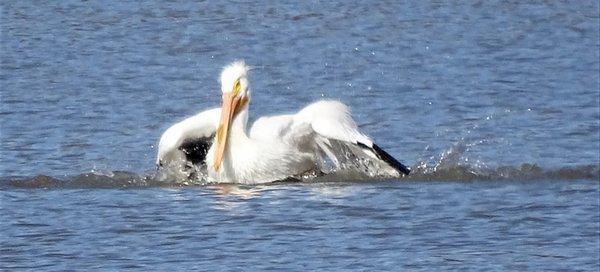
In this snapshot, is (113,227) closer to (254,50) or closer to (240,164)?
(240,164)

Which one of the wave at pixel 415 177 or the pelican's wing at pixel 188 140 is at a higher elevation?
the pelican's wing at pixel 188 140

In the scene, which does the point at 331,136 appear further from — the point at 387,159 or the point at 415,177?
the point at 415,177

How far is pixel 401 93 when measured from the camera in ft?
42.8

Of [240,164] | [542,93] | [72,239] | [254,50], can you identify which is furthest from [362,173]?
[254,50]

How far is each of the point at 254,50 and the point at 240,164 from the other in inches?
218

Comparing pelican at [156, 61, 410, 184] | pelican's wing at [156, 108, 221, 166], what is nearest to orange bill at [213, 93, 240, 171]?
pelican at [156, 61, 410, 184]

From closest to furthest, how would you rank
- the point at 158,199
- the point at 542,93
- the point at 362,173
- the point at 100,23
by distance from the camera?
the point at 158,199 → the point at 362,173 → the point at 542,93 → the point at 100,23

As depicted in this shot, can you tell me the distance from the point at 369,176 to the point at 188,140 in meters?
1.11

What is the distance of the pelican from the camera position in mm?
10094

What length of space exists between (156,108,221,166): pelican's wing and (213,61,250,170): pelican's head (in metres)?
0.18

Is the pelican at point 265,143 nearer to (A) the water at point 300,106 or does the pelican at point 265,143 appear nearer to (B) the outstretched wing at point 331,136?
(B) the outstretched wing at point 331,136

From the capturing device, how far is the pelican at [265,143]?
10.1 m

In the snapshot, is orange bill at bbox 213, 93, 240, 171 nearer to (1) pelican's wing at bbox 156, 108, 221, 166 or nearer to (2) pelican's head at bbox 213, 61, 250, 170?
(2) pelican's head at bbox 213, 61, 250, 170

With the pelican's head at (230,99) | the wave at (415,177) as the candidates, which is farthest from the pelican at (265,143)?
the wave at (415,177)
